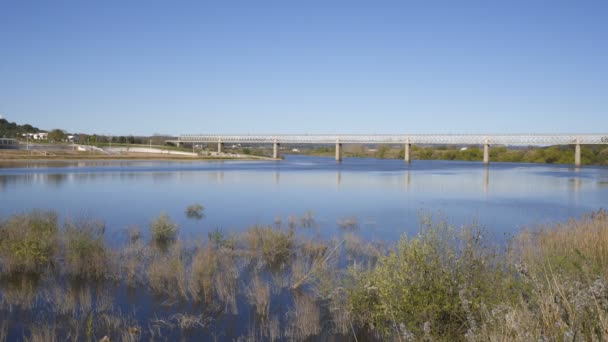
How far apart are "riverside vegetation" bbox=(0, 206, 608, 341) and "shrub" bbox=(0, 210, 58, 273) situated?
0.13 ft

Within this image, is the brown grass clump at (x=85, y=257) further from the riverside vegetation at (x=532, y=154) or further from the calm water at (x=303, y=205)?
the riverside vegetation at (x=532, y=154)

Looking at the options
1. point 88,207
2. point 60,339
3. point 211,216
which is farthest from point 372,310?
point 88,207

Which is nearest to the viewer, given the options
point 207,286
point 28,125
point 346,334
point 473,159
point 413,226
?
point 346,334

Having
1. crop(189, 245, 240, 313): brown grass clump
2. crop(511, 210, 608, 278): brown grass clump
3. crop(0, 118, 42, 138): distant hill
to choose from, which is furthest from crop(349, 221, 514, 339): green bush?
crop(0, 118, 42, 138): distant hill

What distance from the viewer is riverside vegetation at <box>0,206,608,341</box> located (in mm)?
6364

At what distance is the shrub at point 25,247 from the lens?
12.1m

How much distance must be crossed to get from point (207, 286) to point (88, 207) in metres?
19.0

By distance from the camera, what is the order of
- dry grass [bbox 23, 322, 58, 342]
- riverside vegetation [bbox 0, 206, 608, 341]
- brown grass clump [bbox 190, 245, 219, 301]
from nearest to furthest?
riverside vegetation [bbox 0, 206, 608, 341], dry grass [bbox 23, 322, 58, 342], brown grass clump [bbox 190, 245, 219, 301]

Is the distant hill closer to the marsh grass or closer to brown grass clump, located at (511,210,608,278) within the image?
the marsh grass

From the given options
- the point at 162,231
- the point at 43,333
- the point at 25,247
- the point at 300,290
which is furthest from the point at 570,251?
the point at 25,247

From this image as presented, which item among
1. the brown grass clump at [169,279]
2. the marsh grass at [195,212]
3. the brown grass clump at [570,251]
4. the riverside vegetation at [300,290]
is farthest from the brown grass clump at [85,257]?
the marsh grass at [195,212]

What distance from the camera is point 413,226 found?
848 inches

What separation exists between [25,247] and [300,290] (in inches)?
292

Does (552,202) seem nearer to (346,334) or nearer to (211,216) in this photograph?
(211,216)
